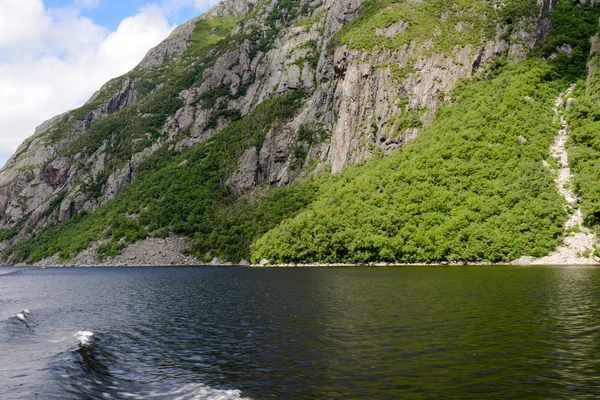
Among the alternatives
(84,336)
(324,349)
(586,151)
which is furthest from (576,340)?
(586,151)

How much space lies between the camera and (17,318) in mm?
45594

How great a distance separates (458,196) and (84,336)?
118m

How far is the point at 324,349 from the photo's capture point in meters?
27.3

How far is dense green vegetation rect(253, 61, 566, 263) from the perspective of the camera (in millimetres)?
114375

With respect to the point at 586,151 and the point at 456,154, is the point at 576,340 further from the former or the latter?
the point at 456,154

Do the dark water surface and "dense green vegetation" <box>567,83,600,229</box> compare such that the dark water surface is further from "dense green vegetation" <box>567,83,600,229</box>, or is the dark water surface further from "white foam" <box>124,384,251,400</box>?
"dense green vegetation" <box>567,83,600,229</box>

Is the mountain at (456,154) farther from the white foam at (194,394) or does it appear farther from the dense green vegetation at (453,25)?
the white foam at (194,394)

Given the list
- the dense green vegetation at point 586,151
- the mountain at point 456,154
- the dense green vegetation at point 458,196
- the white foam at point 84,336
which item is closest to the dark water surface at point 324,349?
the white foam at point 84,336

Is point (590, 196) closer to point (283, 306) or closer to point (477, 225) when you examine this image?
point (477, 225)

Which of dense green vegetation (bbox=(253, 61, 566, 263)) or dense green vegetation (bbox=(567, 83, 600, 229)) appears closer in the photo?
dense green vegetation (bbox=(567, 83, 600, 229))

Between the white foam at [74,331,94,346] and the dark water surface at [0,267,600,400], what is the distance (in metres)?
0.07

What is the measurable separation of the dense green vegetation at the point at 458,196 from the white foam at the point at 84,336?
101 metres

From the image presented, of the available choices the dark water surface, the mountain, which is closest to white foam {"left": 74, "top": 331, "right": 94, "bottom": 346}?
the dark water surface

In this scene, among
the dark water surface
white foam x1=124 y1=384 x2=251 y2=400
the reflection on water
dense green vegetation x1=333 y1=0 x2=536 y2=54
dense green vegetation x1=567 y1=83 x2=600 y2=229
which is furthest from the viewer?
dense green vegetation x1=333 y1=0 x2=536 y2=54
